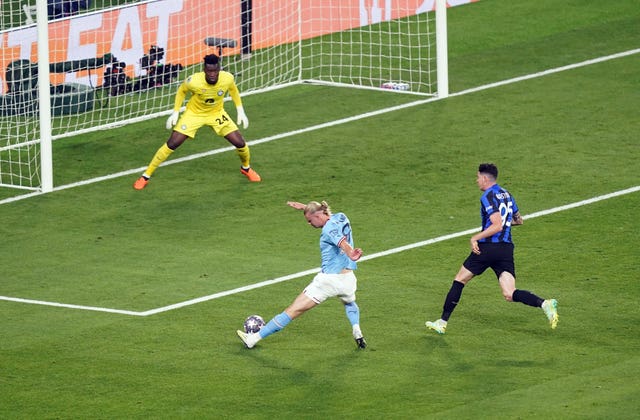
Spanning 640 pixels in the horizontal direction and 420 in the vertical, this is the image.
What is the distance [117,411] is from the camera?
15297 mm

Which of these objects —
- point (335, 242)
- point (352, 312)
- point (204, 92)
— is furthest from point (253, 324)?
point (204, 92)

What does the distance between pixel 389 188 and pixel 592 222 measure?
334 cm

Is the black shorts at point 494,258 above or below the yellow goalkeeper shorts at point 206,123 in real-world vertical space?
below

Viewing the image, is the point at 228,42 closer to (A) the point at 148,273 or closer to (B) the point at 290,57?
(B) the point at 290,57

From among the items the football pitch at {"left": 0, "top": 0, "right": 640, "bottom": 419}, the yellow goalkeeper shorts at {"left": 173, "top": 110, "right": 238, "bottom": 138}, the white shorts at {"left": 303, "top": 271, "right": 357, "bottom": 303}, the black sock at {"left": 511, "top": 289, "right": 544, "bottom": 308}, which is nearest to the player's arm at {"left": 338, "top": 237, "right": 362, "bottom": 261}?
the white shorts at {"left": 303, "top": 271, "right": 357, "bottom": 303}

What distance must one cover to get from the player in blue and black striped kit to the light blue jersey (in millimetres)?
1422

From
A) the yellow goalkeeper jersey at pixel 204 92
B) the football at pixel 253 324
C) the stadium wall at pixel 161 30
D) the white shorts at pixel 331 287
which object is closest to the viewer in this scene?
the white shorts at pixel 331 287

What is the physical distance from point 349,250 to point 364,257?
14.5 ft

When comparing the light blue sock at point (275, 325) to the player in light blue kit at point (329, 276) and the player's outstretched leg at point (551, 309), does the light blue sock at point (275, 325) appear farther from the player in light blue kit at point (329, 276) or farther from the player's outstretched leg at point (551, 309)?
the player's outstretched leg at point (551, 309)

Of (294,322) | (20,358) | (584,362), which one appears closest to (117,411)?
(20,358)

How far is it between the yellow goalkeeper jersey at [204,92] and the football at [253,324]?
6.51 meters

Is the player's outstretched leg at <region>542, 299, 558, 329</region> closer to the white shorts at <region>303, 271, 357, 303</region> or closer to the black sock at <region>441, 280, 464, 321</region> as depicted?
the black sock at <region>441, 280, 464, 321</region>

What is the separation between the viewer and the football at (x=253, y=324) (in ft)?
57.1

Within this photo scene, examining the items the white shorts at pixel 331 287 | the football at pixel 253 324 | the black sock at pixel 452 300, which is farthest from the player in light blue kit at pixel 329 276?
the black sock at pixel 452 300
